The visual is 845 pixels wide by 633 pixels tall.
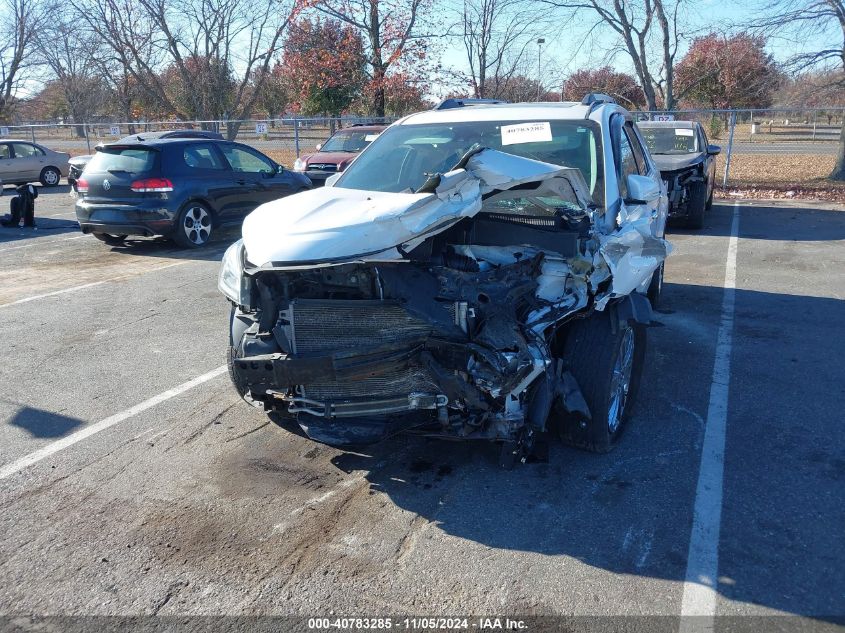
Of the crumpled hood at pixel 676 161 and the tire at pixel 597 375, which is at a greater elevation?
the crumpled hood at pixel 676 161

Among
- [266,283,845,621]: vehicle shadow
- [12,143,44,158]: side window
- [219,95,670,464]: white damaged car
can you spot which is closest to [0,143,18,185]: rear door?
[12,143,44,158]: side window

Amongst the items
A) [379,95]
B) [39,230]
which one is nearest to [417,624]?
[39,230]

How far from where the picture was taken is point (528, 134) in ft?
16.2

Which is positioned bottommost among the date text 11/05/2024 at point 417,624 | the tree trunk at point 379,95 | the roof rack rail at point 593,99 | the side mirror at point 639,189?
the date text 11/05/2024 at point 417,624

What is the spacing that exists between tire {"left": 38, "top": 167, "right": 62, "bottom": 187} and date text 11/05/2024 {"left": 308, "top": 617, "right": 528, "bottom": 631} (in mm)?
22001

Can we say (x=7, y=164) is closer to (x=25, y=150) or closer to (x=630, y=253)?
(x=25, y=150)

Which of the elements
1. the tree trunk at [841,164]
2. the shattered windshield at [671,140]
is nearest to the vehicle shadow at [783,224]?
the shattered windshield at [671,140]

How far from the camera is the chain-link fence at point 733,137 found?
19.0 meters

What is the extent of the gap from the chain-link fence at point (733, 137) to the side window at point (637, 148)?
11666 millimetres

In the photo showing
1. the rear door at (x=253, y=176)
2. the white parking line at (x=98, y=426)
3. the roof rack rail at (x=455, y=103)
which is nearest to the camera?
the white parking line at (x=98, y=426)

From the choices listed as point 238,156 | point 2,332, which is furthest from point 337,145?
point 2,332

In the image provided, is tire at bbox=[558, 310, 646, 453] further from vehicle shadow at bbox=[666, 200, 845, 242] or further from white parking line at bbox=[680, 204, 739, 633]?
vehicle shadow at bbox=[666, 200, 845, 242]

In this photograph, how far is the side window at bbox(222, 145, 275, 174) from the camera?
466 inches

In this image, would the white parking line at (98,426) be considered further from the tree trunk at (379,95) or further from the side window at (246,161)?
the tree trunk at (379,95)
